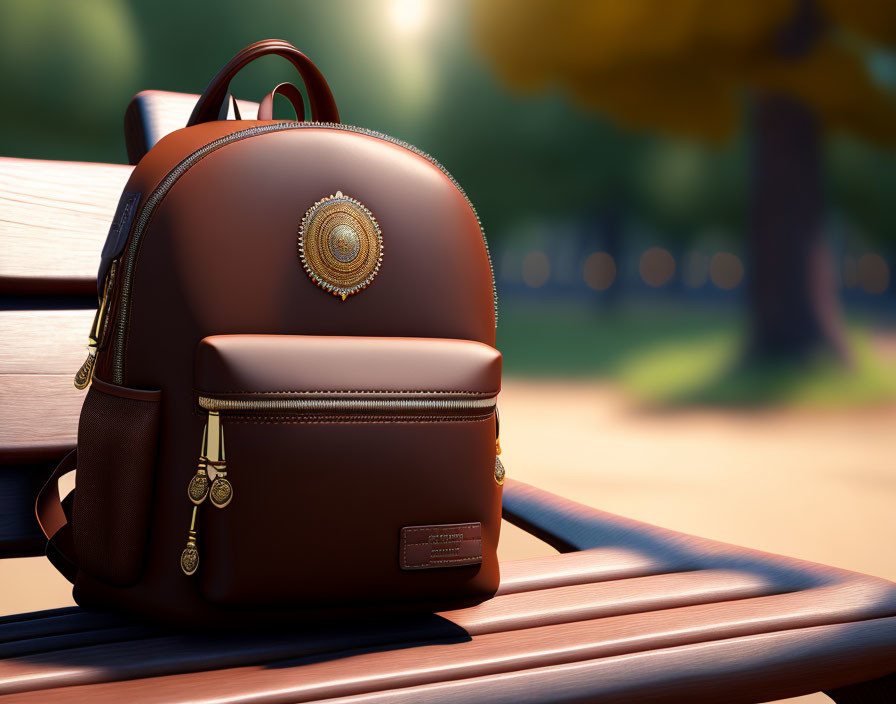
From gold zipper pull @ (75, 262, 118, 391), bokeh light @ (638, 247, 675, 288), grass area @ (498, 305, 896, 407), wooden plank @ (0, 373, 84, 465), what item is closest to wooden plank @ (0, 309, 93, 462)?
wooden plank @ (0, 373, 84, 465)

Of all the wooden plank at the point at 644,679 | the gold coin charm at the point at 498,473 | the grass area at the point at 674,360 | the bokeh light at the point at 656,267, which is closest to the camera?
the wooden plank at the point at 644,679

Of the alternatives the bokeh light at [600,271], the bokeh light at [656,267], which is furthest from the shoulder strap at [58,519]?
the bokeh light at [656,267]

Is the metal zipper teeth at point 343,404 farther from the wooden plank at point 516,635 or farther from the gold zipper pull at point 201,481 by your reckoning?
the wooden plank at point 516,635

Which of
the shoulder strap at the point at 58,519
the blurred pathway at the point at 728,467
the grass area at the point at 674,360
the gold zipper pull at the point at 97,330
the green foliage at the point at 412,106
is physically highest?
the green foliage at the point at 412,106

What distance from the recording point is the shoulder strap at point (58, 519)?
0.86 metres

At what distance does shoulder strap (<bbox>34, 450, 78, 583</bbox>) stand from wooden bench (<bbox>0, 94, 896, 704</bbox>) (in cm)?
5

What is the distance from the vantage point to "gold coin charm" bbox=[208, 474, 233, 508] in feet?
2.34

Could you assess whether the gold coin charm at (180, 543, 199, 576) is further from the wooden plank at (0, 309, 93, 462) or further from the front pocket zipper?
the wooden plank at (0, 309, 93, 462)

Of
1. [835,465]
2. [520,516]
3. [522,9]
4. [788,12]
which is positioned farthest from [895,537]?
[522,9]

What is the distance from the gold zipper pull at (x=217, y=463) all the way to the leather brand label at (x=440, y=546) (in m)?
0.14

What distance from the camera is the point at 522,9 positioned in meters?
7.78

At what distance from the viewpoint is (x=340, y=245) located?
0.76 m

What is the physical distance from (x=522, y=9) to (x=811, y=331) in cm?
343

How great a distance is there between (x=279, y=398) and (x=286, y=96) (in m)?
0.39
